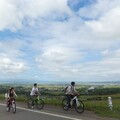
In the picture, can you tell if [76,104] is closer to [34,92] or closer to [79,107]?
[79,107]

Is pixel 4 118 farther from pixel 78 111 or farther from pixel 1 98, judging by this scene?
pixel 1 98

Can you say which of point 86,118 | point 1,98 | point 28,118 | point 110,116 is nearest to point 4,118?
point 28,118

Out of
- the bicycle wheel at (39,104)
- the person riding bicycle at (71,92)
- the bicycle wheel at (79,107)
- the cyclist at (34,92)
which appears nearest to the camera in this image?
the bicycle wheel at (79,107)

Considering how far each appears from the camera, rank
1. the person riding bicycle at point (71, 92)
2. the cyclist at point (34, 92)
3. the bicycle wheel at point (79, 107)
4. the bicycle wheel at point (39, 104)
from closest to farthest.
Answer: the bicycle wheel at point (79, 107) < the person riding bicycle at point (71, 92) < the bicycle wheel at point (39, 104) < the cyclist at point (34, 92)

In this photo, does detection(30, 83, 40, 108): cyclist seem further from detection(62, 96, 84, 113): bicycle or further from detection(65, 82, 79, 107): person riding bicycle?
detection(65, 82, 79, 107): person riding bicycle

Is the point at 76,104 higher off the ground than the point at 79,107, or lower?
higher

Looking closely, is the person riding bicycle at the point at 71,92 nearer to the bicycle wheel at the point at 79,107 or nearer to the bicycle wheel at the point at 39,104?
the bicycle wheel at the point at 79,107

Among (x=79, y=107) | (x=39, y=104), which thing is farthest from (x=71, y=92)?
(x=39, y=104)

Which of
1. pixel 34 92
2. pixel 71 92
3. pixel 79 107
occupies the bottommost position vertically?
pixel 79 107

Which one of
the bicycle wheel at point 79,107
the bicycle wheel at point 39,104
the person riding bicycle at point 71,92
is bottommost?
the bicycle wheel at point 79,107

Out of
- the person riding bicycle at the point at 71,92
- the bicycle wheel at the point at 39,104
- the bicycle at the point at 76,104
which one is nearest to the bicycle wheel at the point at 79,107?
the bicycle at the point at 76,104

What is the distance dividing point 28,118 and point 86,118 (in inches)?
116

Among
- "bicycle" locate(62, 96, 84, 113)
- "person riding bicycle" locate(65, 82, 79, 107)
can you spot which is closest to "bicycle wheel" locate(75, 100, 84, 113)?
"bicycle" locate(62, 96, 84, 113)

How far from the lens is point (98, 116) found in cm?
1512
